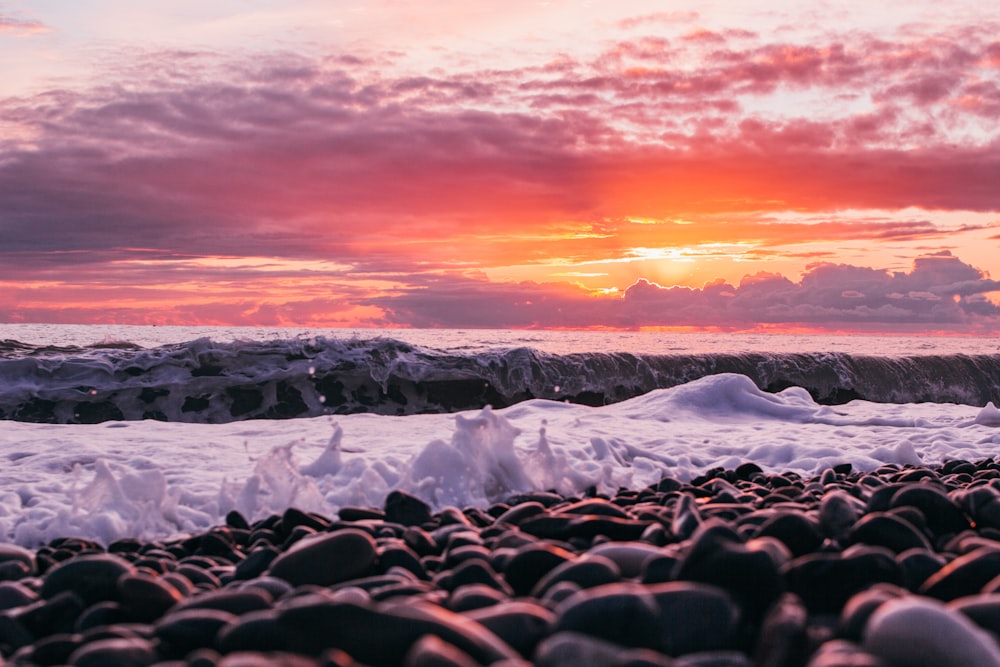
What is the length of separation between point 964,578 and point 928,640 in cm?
84

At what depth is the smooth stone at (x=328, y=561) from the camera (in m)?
2.85

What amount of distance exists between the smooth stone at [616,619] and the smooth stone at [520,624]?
59 mm

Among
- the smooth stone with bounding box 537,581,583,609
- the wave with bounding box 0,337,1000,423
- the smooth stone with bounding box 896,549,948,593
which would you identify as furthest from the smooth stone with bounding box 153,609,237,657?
the wave with bounding box 0,337,1000,423

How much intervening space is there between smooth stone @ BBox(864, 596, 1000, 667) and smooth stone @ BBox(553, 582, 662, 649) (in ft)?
1.50

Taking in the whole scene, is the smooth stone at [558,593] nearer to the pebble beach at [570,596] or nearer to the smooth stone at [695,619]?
the pebble beach at [570,596]

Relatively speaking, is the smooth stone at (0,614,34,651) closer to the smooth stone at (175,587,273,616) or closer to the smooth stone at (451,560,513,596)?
the smooth stone at (175,587,273,616)

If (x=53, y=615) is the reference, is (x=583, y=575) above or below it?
above

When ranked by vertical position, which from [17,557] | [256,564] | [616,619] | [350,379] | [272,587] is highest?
[616,619]

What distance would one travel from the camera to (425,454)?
19.4 feet

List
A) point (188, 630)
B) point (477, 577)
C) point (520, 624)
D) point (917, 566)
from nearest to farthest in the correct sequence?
1. point (520, 624)
2. point (188, 630)
3. point (917, 566)
4. point (477, 577)

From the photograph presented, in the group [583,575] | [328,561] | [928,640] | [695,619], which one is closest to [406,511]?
[328,561]

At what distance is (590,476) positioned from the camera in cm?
609

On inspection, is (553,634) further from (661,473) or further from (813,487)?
(661,473)

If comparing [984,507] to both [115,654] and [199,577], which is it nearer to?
[199,577]
